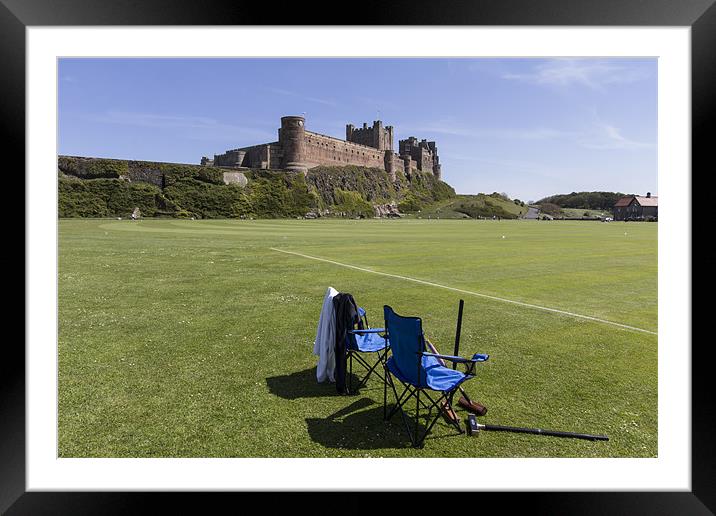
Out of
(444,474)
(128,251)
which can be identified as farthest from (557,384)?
(128,251)

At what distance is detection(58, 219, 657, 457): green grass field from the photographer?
430cm

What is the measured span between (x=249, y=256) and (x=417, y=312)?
1283cm

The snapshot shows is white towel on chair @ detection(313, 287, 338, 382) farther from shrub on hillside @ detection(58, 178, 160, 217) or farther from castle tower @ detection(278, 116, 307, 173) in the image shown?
castle tower @ detection(278, 116, 307, 173)

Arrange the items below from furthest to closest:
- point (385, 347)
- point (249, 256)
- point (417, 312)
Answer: point (249, 256)
point (417, 312)
point (385, 347)

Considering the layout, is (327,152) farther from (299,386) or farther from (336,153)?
(299,386)

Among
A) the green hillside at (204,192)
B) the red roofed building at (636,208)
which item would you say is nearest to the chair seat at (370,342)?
the green hillside at (204,192)

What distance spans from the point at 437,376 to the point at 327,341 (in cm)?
167

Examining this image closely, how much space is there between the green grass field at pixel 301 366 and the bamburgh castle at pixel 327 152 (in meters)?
107

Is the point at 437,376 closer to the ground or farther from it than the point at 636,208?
closer to the ground

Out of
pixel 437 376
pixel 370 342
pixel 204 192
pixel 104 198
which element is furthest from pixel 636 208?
pixel 437 376

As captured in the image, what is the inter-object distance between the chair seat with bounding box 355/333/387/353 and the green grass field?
0.62 m

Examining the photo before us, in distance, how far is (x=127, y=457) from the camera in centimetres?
399

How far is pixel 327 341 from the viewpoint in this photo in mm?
5609
